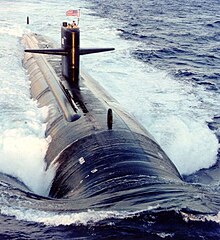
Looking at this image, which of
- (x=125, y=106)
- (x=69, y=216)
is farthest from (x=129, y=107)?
(x=69, y=216)

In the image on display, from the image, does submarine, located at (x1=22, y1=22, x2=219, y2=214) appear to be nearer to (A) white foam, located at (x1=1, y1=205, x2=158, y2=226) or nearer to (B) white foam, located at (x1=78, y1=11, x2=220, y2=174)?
(A) white foam, located at (x1=1, y1=205, x2=158, y2=226)

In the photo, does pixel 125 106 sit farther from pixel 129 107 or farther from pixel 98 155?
pixel 98 155

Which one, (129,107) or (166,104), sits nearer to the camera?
(129,107)

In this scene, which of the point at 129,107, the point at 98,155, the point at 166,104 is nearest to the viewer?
the point at 98,155

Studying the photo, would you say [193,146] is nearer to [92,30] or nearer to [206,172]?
[206,172]

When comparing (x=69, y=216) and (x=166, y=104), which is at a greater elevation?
(x=69, y=216)

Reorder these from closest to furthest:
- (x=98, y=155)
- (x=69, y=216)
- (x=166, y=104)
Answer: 1. (x=69, y=216)
2. (x=98, y=155)
3. (x=166, y=104)

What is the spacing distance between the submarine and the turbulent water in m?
0.38

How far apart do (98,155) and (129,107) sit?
6745mm

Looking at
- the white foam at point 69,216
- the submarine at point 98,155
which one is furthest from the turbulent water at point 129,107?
the submarine at point 98,155

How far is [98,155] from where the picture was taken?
7996 millimetres

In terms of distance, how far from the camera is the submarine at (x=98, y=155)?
5848 millimetres

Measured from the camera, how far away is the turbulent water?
4934 millimetres

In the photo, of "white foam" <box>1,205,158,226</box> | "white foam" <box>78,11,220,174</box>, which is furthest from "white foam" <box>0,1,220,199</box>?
"white foam" <box>1,205,158,226</box>
